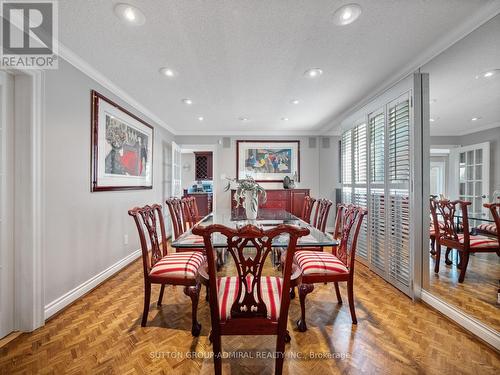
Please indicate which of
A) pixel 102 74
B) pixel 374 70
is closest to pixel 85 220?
pixel 102 74

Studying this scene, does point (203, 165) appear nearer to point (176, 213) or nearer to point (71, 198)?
point (176, 213)

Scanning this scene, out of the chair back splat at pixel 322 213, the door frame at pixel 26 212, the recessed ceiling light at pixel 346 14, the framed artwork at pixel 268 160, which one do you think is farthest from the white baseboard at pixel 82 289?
the recessed ceiling light at pixel 346 14

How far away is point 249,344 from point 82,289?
74.0 inches

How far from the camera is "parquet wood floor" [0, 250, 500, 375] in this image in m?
1.41

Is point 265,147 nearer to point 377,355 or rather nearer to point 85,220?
point 85,220

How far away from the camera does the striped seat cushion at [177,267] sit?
176cm

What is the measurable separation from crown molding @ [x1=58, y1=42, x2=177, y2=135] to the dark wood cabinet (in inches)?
148

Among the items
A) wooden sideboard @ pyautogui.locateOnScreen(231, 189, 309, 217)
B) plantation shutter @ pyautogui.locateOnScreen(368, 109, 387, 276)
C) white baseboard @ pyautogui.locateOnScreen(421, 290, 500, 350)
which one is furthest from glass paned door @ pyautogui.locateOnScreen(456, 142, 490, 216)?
wooden sideboard @ pyautogui.locateOnScreen(231, 189, 309, 217)

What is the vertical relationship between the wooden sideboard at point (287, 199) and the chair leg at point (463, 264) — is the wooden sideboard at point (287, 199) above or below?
above

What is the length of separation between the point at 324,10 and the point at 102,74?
2442 millimetres

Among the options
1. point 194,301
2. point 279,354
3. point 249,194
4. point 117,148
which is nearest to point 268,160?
point 249,194

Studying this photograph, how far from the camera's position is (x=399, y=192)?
8.23 feet

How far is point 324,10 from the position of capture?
157 cm

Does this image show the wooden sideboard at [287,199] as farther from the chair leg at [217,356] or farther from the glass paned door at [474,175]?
the chair leg at [217,356]
